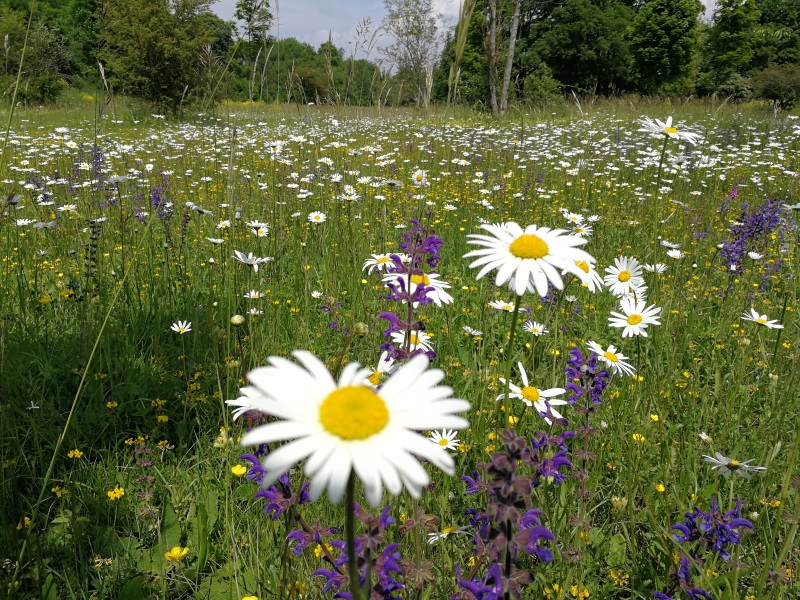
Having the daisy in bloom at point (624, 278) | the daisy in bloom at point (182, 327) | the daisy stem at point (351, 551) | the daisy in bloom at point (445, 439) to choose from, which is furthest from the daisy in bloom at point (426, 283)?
the daisy in bloom at point (182, 327)

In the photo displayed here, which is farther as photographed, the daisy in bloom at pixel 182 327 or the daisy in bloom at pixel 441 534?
the daisy in bloom at pixel 182 327

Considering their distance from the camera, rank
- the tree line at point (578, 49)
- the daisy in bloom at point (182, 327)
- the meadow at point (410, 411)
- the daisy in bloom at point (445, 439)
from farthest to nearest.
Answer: the tree line at point (578, 49) → the daisy in bloom at point (182, 327) → the daisy in bloom at point (445, 439) → the meadow at point (410, 411)

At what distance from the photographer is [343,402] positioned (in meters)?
0.61

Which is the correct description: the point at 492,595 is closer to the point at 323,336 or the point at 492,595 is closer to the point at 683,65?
the point at 323,336

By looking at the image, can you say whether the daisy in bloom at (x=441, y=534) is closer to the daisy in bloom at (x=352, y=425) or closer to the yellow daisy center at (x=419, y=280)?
the yellow daisy center at (x=419, y=280)

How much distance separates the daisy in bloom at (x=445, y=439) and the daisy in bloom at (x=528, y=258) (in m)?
0.91

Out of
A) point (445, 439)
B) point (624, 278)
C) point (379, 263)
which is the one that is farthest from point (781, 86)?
point (445, 439)

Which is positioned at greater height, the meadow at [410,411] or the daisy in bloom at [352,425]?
the daisy in bloom at [352,425]

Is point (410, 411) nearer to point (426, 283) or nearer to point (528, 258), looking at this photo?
point (528, 258)

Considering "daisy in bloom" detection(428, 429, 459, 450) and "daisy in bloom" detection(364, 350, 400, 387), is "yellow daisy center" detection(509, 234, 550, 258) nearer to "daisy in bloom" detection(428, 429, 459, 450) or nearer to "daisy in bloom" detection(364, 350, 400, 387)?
"daisy in bloom" detection(364, 350, 400, 387)

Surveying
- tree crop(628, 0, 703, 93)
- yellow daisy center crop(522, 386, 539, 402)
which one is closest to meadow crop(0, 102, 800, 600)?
yellow daisy center crop(522, 386, 539, 402)

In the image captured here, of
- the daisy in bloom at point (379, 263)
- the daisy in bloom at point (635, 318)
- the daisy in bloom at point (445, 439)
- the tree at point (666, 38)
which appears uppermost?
the tree at point (666, 38)

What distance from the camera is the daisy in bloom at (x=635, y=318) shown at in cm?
192

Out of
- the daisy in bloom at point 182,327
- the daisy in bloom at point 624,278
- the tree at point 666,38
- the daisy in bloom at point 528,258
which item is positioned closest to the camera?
the daisy in bloom at point 528,258
